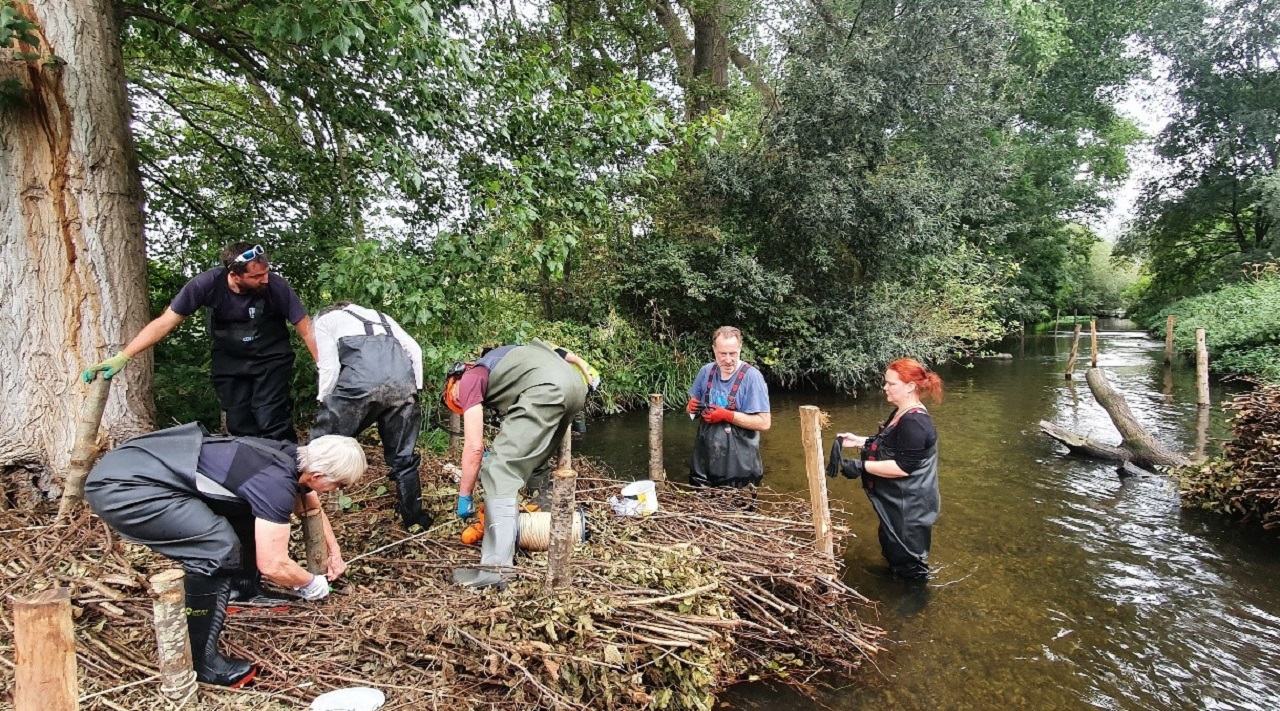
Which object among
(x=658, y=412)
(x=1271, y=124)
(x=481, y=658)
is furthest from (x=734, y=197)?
(x=1271, y=124)

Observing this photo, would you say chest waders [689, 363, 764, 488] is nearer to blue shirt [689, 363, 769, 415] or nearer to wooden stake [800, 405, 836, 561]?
blue shirt [689, 363, 769, 415]

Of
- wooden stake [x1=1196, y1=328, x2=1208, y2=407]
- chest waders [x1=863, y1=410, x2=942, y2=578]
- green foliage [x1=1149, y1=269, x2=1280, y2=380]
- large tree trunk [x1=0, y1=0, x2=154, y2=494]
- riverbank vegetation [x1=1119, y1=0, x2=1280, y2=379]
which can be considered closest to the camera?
large tree trunk [x1=0, y1=0, x2=154, y2=494]

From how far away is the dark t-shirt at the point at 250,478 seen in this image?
257 cm

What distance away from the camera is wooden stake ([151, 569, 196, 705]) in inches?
85.2

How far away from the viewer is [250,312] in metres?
3.89

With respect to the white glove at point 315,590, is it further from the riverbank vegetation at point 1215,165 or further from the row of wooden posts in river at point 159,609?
the riverbank vegetation at point 1215,165

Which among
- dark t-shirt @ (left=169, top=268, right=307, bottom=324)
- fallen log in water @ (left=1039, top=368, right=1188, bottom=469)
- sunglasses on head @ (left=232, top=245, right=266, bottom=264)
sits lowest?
fallen log in water @ (left=1039, top=368, right=1188, bottom=469)

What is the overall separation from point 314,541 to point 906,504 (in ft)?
12.2

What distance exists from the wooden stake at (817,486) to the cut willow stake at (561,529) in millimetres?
1718

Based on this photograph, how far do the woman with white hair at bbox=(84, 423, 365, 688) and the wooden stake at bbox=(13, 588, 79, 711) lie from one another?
33.5 inches

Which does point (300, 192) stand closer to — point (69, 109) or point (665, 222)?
point (69, 109)

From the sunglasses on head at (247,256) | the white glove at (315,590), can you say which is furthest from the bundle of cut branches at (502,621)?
the sunglasses on head at (247,256)

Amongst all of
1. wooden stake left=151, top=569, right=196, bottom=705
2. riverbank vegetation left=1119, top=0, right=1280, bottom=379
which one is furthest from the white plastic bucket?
riverbank vegetation left=1119, top=0, right=1280, bottom=379

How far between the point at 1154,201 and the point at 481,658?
32.4 m
